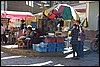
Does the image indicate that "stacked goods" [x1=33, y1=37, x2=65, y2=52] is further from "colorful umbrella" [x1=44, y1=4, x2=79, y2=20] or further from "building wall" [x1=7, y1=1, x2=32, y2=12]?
"building wall" [x1=7, y1=1, x2=32, y2=12]

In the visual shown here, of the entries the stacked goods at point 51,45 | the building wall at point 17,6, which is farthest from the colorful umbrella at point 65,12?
the building wall at point 17,6

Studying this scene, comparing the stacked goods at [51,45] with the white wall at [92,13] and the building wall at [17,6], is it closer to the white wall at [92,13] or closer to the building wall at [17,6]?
the white wall at [92,13]

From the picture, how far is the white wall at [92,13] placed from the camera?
19641 millimetres

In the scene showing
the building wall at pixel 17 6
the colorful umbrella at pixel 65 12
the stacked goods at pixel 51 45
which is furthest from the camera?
the building wall at pixel 17 6

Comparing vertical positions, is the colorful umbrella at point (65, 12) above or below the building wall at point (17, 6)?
below

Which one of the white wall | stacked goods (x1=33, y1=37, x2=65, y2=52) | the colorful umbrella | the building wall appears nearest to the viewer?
the colorful umbrella

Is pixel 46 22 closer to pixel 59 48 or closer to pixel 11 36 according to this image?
pixel 11 36

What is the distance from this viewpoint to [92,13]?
19906 mm

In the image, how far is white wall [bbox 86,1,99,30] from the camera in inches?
773

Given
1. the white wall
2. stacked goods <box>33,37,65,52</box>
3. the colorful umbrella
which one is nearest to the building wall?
the white wall

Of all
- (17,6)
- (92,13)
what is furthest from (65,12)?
(17,6)

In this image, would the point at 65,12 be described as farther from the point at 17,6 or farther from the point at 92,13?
the point at 17,6

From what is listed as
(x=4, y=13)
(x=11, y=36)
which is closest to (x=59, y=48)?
(x=11, y=36)

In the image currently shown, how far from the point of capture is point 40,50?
38.8 feet
